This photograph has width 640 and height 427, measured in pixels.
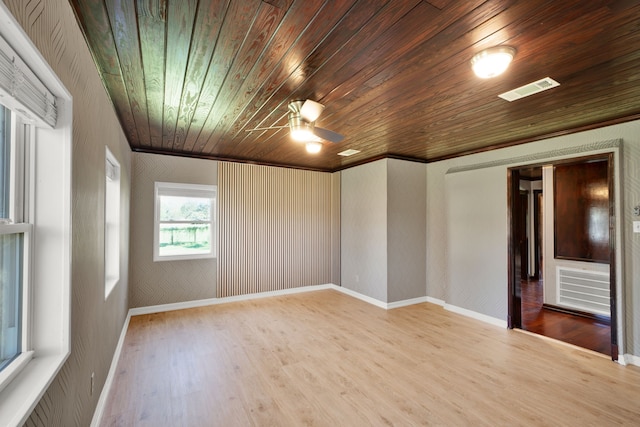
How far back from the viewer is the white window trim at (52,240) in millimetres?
1287

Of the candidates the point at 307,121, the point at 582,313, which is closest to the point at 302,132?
the point at 307,121

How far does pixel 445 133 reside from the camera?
3.63m

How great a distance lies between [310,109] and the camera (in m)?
2.62

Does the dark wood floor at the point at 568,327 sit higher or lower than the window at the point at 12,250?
lower

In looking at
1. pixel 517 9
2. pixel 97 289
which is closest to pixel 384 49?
pixel 517 9

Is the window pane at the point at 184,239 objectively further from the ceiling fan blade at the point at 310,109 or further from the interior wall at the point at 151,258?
the ceiling fan blade at the point at 310,109

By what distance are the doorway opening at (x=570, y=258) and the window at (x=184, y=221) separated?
183 inches

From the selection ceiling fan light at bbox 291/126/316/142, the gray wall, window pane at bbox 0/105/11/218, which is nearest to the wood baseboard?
the gray wall

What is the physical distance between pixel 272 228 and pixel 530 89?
4340 millimetres

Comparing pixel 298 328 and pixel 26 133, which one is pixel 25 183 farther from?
pixel 298 328

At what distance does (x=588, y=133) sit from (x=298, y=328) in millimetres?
4175

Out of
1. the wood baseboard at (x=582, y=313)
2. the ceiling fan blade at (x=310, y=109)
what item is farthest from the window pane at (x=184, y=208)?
the wood baseboard at (x=582, y=313)

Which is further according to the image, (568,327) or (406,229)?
(406,229)

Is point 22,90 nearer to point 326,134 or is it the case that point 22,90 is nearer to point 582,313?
point 326,134
